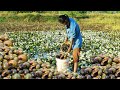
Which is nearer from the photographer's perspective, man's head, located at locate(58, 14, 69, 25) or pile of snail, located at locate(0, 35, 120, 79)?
pile of snail, located at locate(0, 35, 120, 79)

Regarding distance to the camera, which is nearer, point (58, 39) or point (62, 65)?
point (62, 65)

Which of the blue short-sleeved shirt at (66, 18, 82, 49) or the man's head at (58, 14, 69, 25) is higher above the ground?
the man's head at (58, 14, 69, 25)

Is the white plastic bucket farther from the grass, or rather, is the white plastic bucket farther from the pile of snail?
the grass

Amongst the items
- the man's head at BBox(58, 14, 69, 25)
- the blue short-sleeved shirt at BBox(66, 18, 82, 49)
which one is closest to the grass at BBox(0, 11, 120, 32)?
the blue short-sleeved shirt at BBox(66, 18, 82, 49)

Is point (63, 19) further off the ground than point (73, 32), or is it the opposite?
point (63, 19)

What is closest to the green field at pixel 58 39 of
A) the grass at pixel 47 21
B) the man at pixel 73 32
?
the grass at pixel 47 21

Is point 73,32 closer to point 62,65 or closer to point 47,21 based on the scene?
point 62,65

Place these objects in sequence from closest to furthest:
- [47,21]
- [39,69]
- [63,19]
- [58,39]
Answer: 1. [39,69]
2. [63,19]
3. [58,39]
4. [47,21]

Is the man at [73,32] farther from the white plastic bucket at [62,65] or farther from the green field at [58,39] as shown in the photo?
the green field at [58,39]

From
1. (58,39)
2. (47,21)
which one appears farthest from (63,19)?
(47,21)

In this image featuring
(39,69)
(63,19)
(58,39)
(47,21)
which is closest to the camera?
(39,69)

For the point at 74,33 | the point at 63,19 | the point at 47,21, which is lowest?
the point at 74,33
